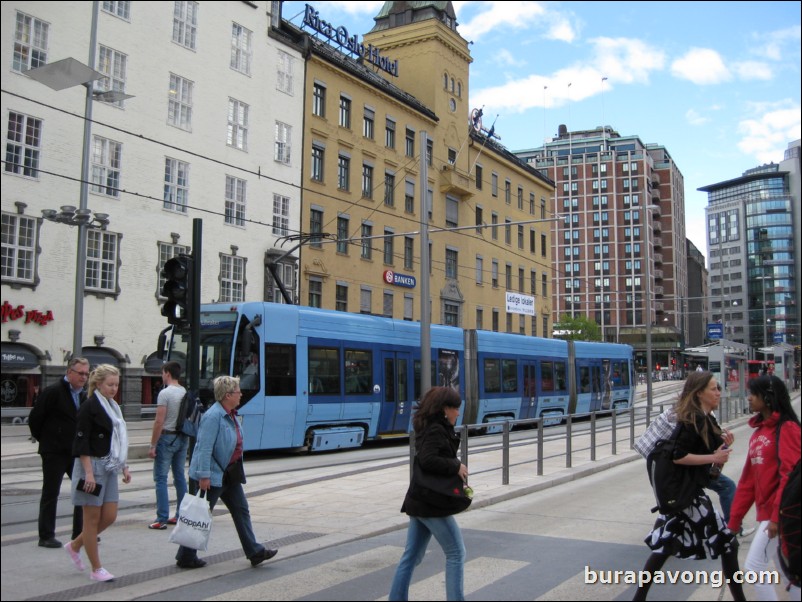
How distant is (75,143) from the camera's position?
24.1 m

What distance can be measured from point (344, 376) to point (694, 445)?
1293 cm

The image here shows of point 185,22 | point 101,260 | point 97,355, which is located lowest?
point 97,355

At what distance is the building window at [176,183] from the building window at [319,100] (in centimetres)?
818

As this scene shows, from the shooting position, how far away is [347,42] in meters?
38.1

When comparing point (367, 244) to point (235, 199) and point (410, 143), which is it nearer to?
point (410, 143)

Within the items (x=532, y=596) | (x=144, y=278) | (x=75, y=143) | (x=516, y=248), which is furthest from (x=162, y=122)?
(x=516, y=248)

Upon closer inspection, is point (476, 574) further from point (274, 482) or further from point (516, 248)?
point (516, 248)

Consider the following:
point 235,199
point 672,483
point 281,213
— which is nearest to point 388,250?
point 281,213

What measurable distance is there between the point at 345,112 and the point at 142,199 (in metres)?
13.1

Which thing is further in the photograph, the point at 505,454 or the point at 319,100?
the point at 319,100

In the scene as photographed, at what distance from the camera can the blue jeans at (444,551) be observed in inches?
200

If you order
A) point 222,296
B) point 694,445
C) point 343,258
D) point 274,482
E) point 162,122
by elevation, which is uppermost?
point 162,122

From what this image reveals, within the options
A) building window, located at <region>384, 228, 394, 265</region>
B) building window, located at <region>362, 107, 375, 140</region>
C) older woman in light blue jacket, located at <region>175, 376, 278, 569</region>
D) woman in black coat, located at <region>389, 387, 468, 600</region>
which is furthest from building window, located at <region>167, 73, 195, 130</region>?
woman in black coat, located at <region>389, 387, 468, 600</region>

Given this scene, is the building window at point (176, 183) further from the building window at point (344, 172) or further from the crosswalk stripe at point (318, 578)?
the crosswalk stripe at point (318, 578)
